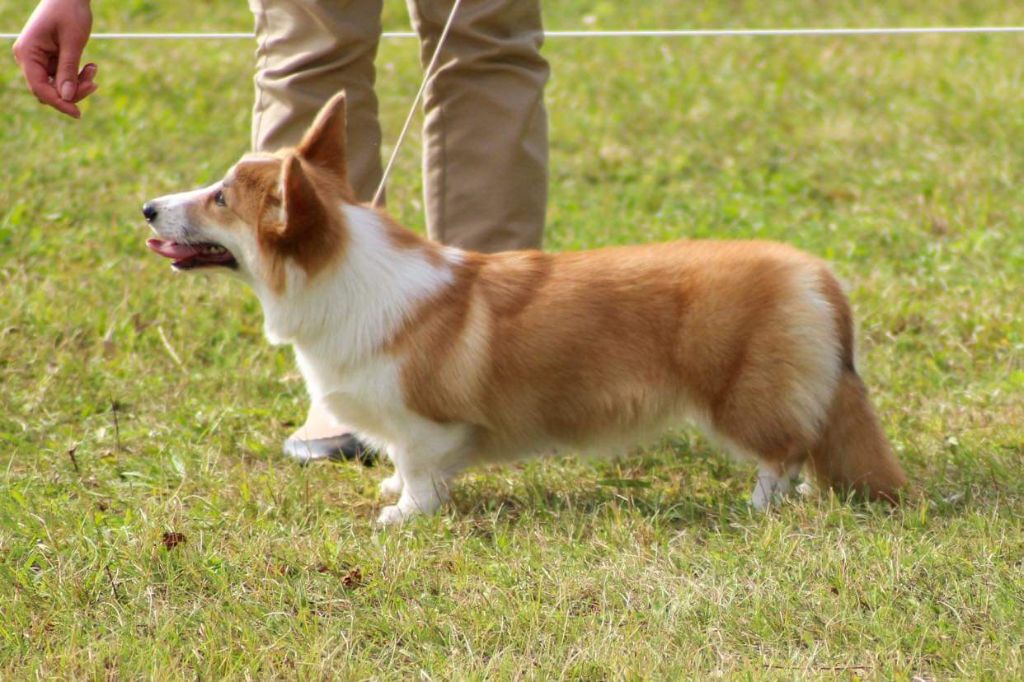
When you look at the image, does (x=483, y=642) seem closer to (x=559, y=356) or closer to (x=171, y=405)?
(x=559, y=356)

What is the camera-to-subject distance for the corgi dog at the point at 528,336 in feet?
9.85

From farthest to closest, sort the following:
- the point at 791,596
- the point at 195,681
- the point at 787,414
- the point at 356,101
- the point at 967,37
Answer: the point at 967,37
the point at 356,101
the point at 787,414
the point at 791,596
the point at 195,681

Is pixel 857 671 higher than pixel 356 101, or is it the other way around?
pixel 356 101

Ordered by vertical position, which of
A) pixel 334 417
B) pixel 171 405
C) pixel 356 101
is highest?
pixel 356 101

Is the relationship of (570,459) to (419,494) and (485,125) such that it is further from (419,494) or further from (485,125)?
(485,125)

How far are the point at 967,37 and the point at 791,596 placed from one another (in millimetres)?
5474

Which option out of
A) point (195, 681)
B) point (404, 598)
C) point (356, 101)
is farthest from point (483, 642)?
point (356, 101)

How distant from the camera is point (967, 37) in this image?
7.33 meters

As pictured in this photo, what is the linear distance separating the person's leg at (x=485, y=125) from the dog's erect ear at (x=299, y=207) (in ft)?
2.52

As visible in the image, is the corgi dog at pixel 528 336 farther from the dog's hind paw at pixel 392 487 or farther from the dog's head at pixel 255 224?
the dog's hind paw at pixel 392 487

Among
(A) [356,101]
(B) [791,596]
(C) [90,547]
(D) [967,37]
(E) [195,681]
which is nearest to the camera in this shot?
(E) [195,681]

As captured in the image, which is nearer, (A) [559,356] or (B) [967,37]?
(A) [559,356]

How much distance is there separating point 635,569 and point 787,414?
21.3 inches

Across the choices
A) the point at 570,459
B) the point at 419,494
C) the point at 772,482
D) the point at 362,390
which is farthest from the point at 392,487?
the point at 772,482
